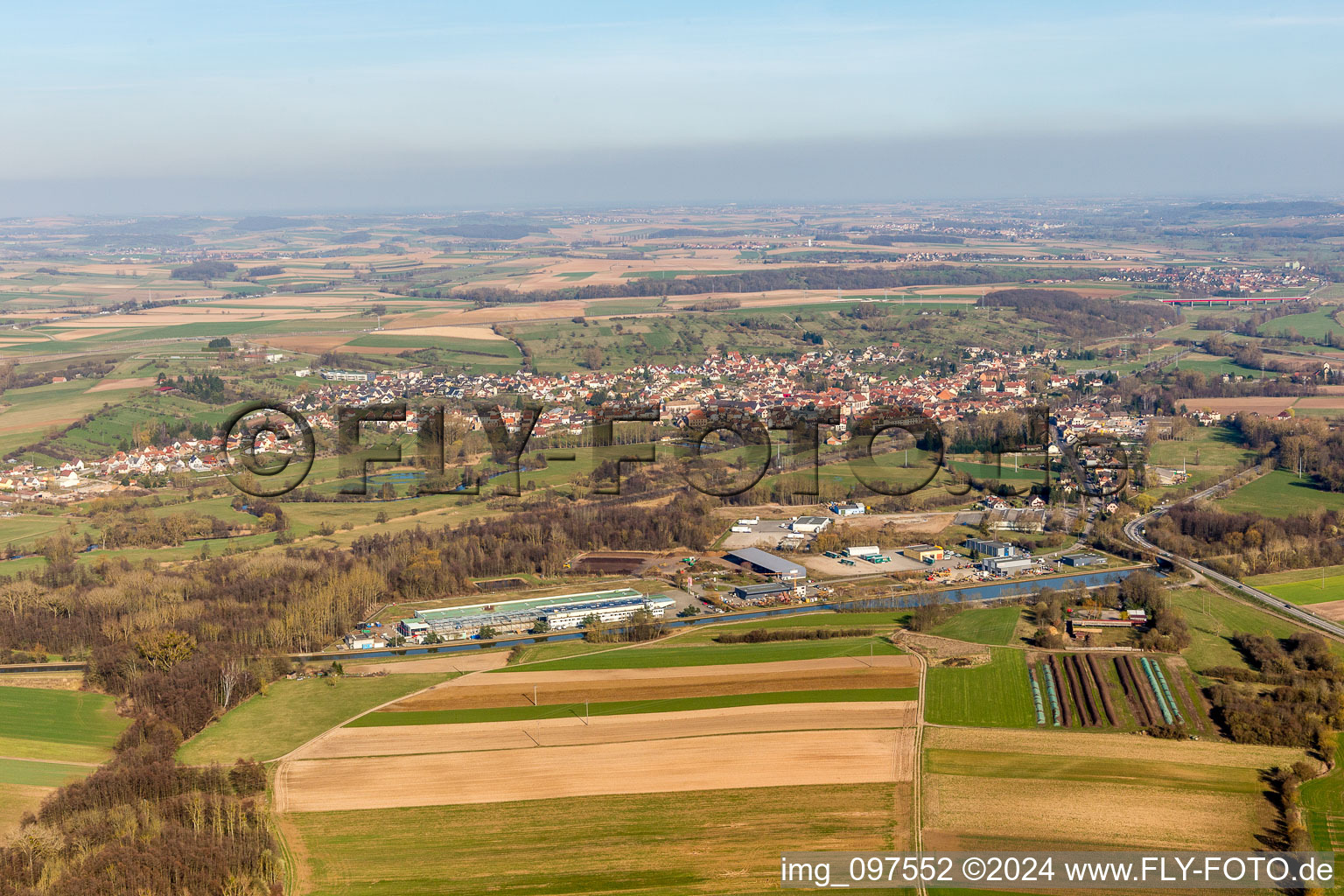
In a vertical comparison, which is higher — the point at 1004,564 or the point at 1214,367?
the point at 1214,367

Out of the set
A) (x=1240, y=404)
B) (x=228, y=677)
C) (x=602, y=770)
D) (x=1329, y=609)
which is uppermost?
(x=1240, y=404)

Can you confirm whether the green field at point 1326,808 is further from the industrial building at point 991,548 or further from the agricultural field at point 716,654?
the industrial building at point 991,548

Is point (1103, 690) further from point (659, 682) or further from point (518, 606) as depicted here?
point (518, 606)

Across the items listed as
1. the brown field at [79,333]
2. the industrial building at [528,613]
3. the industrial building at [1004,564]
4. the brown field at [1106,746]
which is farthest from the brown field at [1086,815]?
the brown field at [79,333]

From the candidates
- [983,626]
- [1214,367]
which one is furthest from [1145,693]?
[1214,367]

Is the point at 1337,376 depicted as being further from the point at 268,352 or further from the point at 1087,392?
the point at 268,352

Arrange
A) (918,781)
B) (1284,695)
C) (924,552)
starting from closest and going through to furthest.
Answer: (918,781)
(1284,695)
(924,552)

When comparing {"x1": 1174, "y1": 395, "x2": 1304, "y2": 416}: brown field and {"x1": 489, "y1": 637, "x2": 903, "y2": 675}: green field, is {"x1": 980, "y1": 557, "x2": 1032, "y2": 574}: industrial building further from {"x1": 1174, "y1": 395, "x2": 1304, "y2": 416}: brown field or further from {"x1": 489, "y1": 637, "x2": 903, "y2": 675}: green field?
{"x1": 1174, "y1": 395, "x2": 1304, "y2": 416}: brown field
